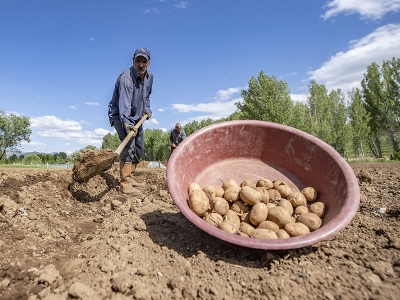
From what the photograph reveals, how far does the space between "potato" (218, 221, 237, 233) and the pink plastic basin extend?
0.39 metres

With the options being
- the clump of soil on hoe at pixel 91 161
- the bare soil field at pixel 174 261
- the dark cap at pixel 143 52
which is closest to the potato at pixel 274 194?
the bare soil field at pixel 174 261

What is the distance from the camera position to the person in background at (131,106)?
4531mm

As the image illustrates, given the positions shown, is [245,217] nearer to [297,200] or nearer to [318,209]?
[297,200]

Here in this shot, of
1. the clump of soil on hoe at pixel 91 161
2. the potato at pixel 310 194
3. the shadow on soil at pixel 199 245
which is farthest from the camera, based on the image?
the clump of soil on hoe at pixel 91 161

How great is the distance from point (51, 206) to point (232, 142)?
2497mm

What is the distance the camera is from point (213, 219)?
7.91 ft

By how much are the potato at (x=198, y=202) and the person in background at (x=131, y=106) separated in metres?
2.36

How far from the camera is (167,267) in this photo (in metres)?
2.04

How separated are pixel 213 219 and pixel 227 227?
15cm

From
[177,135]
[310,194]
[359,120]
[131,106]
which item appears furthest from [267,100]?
[310,194]

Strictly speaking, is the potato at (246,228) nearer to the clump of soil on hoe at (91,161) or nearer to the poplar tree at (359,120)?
the clump of soil on hoe at (91,161)

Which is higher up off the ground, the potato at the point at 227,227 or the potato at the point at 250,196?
the potato at the point at 250,196

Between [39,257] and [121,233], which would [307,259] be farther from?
[39,257]

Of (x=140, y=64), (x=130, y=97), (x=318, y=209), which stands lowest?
(x=318, y=209)
